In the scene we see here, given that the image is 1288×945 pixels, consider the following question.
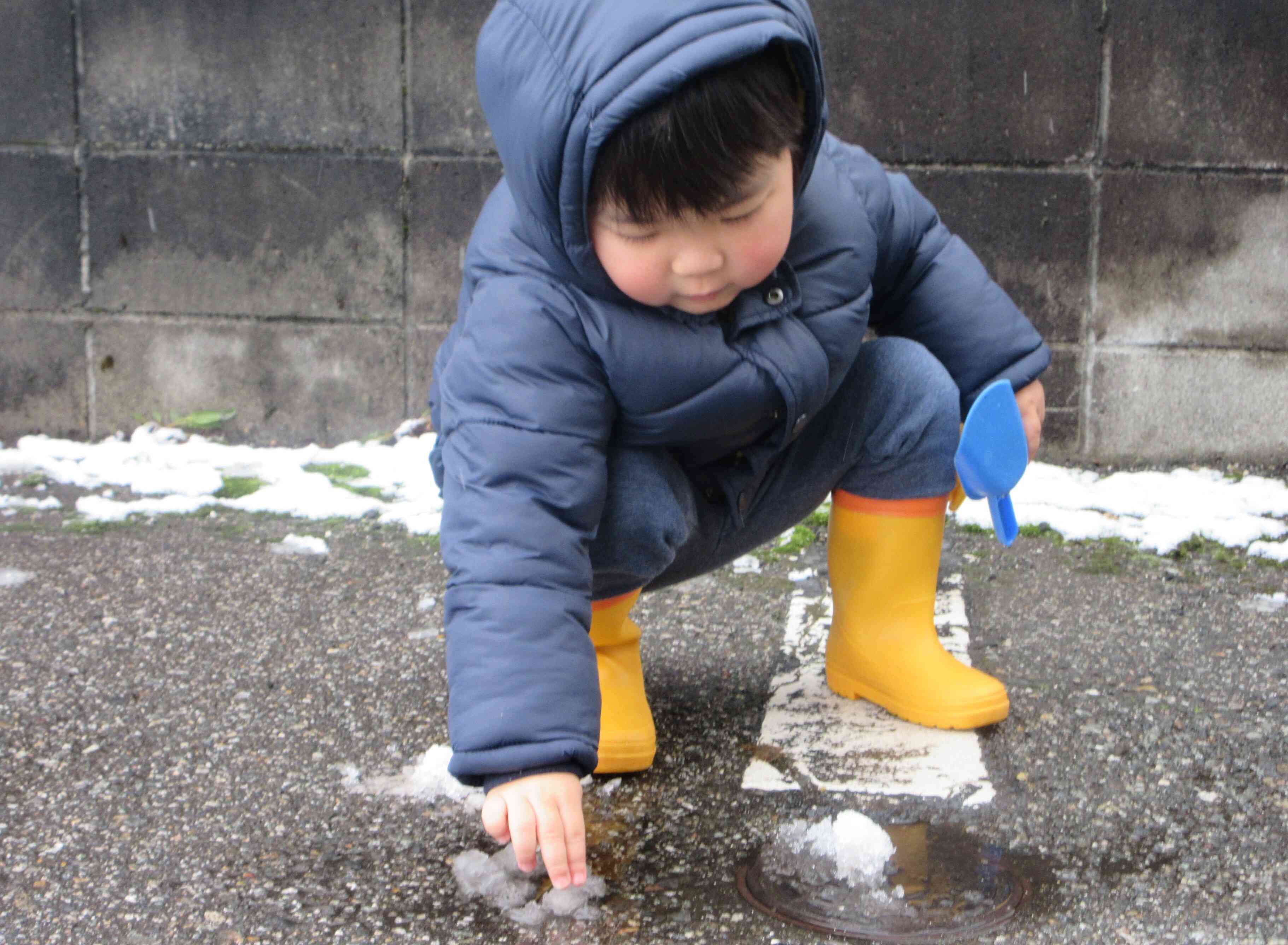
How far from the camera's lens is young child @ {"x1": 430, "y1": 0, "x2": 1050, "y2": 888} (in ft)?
3.96

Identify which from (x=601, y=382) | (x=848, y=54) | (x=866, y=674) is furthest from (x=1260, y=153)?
(x=601, y=382)

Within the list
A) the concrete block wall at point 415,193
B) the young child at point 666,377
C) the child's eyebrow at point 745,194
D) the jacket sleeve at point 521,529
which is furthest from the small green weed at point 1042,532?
the child's eyebrow at point 745,194

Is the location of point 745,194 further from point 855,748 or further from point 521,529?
point 855,748

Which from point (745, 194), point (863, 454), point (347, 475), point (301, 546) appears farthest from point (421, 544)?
point (745, 194)

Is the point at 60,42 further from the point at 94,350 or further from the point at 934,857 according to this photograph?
the point at 934,857

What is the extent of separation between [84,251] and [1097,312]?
2.34 metres

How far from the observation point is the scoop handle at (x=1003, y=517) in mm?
1682

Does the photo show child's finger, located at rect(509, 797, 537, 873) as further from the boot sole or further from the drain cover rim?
the boot sole

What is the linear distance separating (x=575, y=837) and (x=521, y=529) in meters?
0.29

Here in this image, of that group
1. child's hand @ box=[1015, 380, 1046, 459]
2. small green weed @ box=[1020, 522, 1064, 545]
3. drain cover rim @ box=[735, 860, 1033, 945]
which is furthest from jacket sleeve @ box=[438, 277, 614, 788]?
small green weed @ box=[1020, 522, 1064, 545]

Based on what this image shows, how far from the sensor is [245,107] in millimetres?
3059

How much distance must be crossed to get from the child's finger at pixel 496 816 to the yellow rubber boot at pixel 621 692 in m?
0.30

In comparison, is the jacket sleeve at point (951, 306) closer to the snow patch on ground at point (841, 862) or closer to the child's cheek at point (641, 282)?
the child's cheek at point (641, 282)

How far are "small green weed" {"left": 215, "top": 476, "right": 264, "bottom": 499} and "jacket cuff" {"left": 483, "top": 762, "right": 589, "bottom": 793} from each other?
1.69 m
